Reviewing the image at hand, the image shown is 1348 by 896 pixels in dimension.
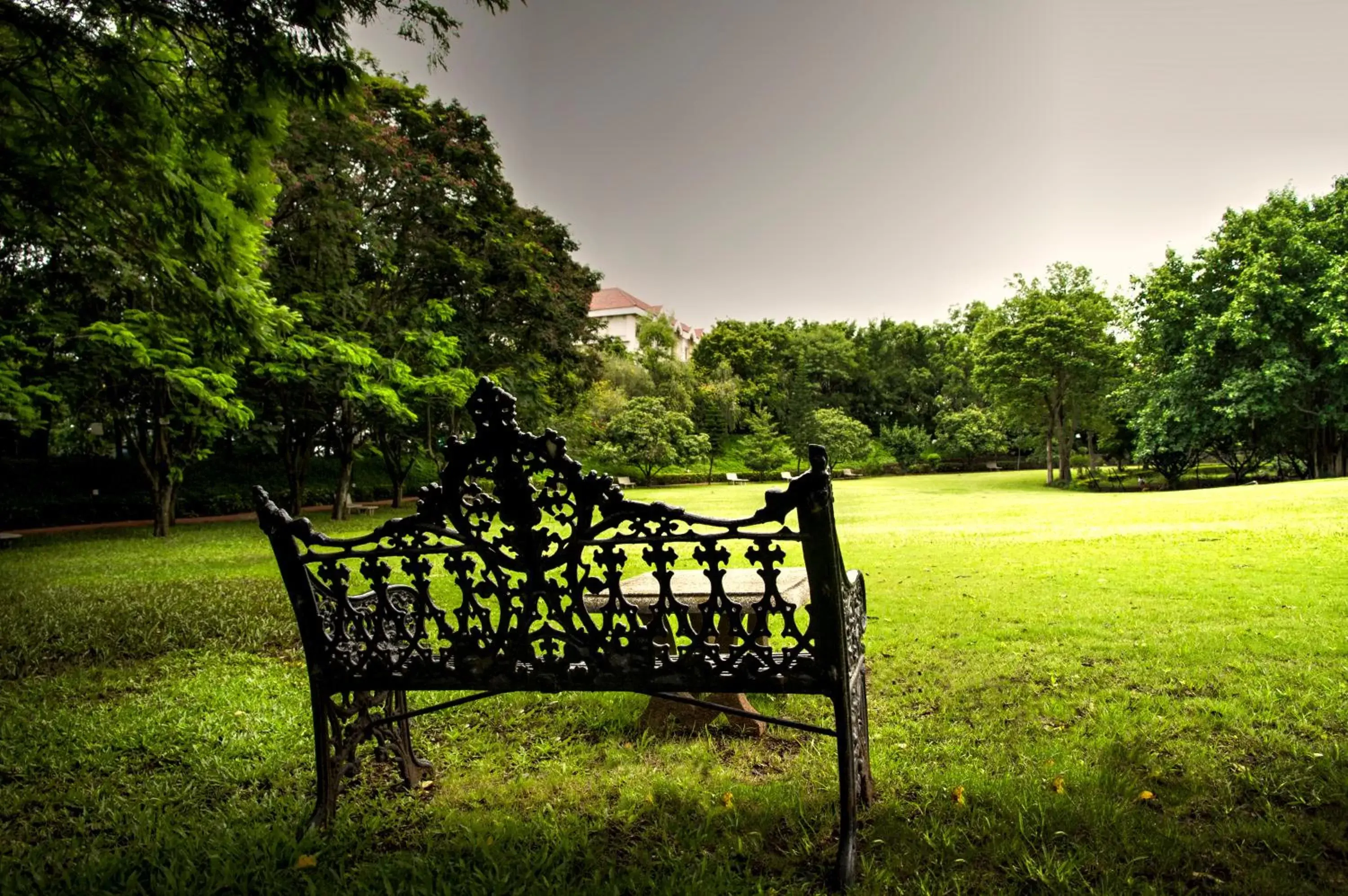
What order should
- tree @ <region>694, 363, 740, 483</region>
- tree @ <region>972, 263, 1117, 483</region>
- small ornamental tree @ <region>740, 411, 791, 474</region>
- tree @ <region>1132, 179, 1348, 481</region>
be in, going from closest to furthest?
tree @ <region>1132, 179, 1348, 481</region>, tree @ <region>972, 263, 1117, 483</region>, small ornamental tree @ <region>740, 411, 791, 474</region>, tree @ <region>694, 363, 740, 483</region>

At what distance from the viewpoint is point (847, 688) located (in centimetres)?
230

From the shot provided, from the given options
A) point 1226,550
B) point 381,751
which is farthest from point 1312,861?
point 1226,550

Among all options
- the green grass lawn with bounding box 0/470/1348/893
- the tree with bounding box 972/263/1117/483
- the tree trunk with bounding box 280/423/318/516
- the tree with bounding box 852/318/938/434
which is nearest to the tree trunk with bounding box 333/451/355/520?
the tree trunk with bounding box 280/423/318/516

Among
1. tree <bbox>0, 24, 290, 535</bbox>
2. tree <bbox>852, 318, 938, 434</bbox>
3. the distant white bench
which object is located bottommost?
the distant white bench

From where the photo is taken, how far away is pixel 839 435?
1517 inches

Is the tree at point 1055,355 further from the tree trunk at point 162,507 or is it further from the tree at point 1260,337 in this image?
the tree trunk at point 162,507

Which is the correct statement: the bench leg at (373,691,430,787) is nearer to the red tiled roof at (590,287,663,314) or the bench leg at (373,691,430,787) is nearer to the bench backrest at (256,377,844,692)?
the bench backrest at (256,377,844,692)

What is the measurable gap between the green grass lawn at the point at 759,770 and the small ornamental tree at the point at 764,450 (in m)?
32.0

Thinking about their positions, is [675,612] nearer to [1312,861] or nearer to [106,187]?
[1312,861]

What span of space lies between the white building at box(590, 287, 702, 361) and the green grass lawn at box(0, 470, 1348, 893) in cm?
5235

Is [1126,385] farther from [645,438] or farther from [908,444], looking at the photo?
[645,438]

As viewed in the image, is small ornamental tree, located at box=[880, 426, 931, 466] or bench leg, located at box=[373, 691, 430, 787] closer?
bench leg, located at box=[373, 691, 430, 787]

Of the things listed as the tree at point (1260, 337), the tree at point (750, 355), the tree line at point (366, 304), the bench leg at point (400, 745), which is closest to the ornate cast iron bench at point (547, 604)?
the bench leg at point (400, 745)

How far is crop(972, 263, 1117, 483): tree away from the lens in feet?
90.4
